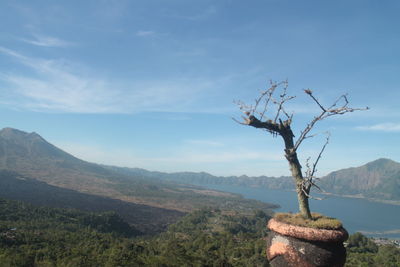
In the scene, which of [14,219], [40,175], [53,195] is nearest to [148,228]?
[14,219]

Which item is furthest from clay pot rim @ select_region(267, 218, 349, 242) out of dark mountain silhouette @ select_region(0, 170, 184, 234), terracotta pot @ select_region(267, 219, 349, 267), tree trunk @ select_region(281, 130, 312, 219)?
dark mountain silhouette @ select_region(0, 170, 184, 234)

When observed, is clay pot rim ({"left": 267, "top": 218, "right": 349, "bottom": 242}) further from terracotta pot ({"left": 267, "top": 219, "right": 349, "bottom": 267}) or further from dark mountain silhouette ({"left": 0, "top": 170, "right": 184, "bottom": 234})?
dark mountain silhouette ({"left": 0, "top": 170, "right": 184, "bottom": 234})

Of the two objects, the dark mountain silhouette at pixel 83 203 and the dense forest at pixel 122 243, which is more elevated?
the dense forest at pixel 122 243

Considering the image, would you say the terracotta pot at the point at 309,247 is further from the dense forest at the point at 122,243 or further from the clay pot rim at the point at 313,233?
the dense forest at the point at 122,243

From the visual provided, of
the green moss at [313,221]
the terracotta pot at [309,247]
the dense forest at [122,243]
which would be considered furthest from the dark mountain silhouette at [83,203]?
the terracotta pot at [309,247]

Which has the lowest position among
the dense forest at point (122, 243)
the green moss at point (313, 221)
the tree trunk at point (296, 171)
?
the dense forest at point (122, 243)

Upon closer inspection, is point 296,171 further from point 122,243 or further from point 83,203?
point 83,203

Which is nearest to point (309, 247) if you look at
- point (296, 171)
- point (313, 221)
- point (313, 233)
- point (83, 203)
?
point (313, 233)

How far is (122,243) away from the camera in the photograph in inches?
1988

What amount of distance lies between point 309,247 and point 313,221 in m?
0.40

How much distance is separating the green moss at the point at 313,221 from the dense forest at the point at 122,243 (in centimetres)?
3017

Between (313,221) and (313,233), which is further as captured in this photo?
(313,221)

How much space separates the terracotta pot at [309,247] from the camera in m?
3.09

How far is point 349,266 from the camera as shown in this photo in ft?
120
